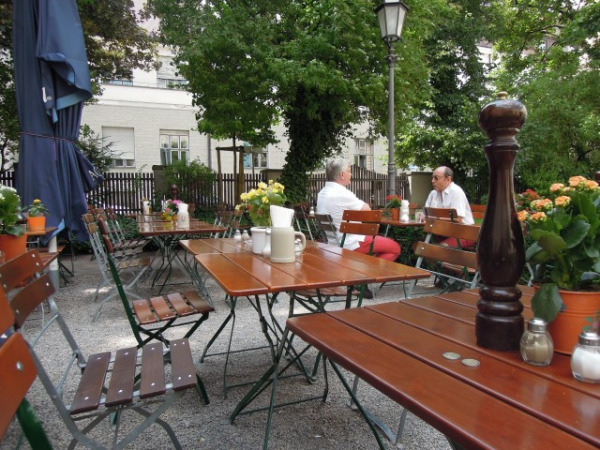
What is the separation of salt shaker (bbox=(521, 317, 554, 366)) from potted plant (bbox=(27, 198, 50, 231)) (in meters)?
4.71

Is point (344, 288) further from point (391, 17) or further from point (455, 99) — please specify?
point (455, 99)

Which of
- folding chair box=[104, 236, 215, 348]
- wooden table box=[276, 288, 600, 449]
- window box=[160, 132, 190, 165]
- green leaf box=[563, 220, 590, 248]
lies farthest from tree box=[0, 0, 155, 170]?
window box=[160, 132, 190, 165]

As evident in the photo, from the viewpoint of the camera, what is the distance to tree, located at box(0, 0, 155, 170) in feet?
Answer: 30.2

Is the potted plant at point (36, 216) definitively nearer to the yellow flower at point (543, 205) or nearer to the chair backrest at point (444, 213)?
the chair backrest at point (444, 213)

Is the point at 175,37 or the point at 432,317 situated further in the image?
the point at 175,37

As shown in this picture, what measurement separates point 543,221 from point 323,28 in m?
9.16

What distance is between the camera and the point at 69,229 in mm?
5070

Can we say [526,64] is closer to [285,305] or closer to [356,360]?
[285,305]

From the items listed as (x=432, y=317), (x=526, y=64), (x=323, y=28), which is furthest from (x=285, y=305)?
(x=526, y=64)

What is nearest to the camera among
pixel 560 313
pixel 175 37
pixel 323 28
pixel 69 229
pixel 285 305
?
pixel 560 313

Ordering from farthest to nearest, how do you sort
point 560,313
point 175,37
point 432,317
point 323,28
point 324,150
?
point 324,150
point 175,37
point 323,28
point 432,317
point 560,313

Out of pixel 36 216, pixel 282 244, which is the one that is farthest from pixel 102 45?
pixel 282 244

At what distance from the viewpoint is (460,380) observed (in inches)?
36.9

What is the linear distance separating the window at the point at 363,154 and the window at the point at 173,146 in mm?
10536
